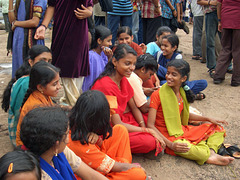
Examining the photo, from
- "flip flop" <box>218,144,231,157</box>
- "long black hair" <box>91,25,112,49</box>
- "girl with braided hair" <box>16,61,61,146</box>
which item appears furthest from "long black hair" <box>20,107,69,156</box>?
"long black hair" <box>91,25,112,49</box>

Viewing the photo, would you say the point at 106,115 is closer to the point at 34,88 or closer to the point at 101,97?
the point at 101,97

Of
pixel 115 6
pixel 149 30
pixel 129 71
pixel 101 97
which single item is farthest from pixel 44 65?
pixel 149 30

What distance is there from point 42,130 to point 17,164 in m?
0.27

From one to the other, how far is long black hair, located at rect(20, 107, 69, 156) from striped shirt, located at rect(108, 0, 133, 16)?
3.64 metres

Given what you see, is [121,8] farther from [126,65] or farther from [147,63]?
[126,65]

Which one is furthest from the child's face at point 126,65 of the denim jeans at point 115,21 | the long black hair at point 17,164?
the denim jeans at point 115,21

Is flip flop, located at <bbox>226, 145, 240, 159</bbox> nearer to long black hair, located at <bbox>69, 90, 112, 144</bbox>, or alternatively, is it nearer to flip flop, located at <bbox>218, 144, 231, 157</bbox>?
flip flop, located at <bbox>218, 144, 231, 157</bbox>

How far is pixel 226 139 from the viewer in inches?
126

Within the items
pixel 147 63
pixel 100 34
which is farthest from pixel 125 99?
pixel 100 34

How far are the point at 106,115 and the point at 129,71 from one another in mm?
862

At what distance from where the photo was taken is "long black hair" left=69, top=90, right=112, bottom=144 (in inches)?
82.7

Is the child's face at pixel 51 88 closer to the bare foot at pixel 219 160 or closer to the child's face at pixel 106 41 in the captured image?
the child's face at pixel 106 41

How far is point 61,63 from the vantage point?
3422mm

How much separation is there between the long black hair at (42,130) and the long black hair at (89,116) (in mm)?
435
